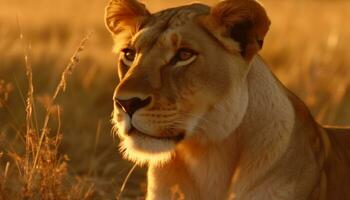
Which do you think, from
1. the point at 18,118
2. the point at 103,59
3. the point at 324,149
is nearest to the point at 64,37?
the point at 103,59

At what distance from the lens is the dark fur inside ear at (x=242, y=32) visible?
4.25 m

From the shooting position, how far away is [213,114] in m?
4.18

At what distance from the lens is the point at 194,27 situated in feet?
14.0

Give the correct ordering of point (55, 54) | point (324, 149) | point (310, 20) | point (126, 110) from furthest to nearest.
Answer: point (310, 20) → point (55, 54) → point (324, 149) → point (126, 110)

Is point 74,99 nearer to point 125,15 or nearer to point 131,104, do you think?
point 125,15

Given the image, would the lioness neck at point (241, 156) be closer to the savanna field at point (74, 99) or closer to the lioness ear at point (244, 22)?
the lioness ear at point (244, 22)

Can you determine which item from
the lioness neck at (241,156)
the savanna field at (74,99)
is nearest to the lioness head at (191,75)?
the lioness neck at (241,156)

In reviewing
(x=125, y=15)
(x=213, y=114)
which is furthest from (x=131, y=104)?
(x=125, y=15)

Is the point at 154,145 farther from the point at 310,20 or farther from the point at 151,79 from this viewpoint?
the point at 310,20

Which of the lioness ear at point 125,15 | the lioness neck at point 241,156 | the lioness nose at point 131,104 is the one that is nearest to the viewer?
the lioness nose at point 131,104

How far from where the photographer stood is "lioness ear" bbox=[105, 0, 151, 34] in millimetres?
4504

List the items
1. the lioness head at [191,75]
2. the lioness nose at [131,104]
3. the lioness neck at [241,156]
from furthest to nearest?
the lioness neck at [241,156] < the lioness head at [191,75] < the lioness nose at [131,104]

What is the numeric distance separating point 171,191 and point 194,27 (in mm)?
636

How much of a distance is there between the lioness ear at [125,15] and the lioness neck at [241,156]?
49cm
